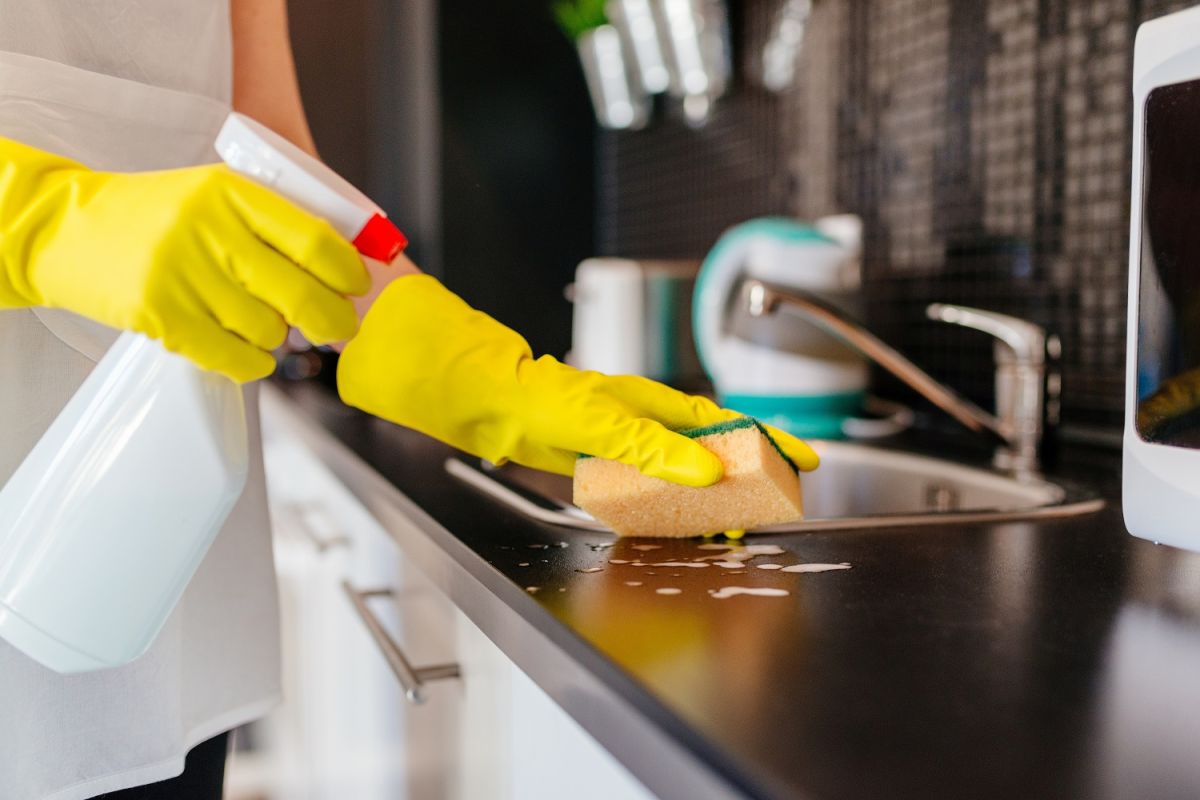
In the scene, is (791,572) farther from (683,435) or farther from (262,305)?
(262,305)

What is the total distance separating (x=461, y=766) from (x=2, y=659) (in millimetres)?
307

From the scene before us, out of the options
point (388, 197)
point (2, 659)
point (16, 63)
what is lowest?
point (2, 659)

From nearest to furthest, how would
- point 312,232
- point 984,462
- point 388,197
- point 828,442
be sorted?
point 312,232 → point 984,462 → point 828,442 → point 388,197

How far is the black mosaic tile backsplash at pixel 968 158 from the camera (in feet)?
3.67

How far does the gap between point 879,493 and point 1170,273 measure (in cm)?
54

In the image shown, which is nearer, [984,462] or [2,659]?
[2,659]

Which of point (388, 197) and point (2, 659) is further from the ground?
point (388, 197)

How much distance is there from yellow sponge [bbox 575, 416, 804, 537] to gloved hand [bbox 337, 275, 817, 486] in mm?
14

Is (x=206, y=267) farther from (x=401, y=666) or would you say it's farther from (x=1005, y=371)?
(x=1005, y=371)

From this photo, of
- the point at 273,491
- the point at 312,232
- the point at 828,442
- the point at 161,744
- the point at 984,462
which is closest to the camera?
the point at 312,232

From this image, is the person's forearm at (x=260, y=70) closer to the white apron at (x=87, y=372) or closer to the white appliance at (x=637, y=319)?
the white apron at (x=87, y=372)

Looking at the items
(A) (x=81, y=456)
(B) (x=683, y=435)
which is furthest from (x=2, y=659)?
(B) (x=683, y=435)

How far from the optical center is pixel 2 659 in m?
0.65

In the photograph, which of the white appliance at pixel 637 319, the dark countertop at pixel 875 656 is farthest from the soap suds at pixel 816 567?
the white appliance at pixel 637 319
